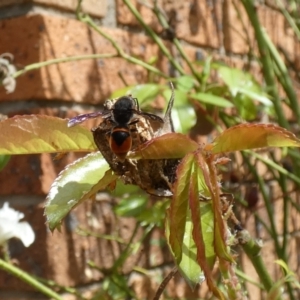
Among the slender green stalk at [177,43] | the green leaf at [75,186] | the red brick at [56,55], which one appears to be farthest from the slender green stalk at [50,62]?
the green leaf at [75,186]

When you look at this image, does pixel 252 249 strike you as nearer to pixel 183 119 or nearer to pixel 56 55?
pixel 183 119

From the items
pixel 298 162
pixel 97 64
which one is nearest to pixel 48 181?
pixel 97 64

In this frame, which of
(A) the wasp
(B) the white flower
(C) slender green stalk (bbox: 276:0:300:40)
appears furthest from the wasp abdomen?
(C) slender green stalk (bbox: 276:0:300:40)

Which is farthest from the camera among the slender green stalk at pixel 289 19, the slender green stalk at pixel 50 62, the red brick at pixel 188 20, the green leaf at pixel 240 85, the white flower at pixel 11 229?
the slender green stalk at pixel 289 19

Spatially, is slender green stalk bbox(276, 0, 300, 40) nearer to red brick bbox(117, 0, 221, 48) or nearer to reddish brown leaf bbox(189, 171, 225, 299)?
red brick bbox(117, 0, 221, 48)

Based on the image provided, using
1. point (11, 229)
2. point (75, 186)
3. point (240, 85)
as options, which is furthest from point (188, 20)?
point (75, 186)

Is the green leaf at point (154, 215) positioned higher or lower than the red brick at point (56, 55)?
lower

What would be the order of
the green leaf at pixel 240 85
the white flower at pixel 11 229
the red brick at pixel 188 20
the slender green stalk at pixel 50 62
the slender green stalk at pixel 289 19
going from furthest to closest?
the slender green stalk at pixel 289 19
the red brick at pixel 188 20
the green leaf at pixel 240 85
the slender green stalk at pixel 50 62
the white flower at pixel 11 229

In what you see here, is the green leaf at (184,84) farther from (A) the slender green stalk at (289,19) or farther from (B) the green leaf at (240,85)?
(A) the slender green stalk at (289,19)
